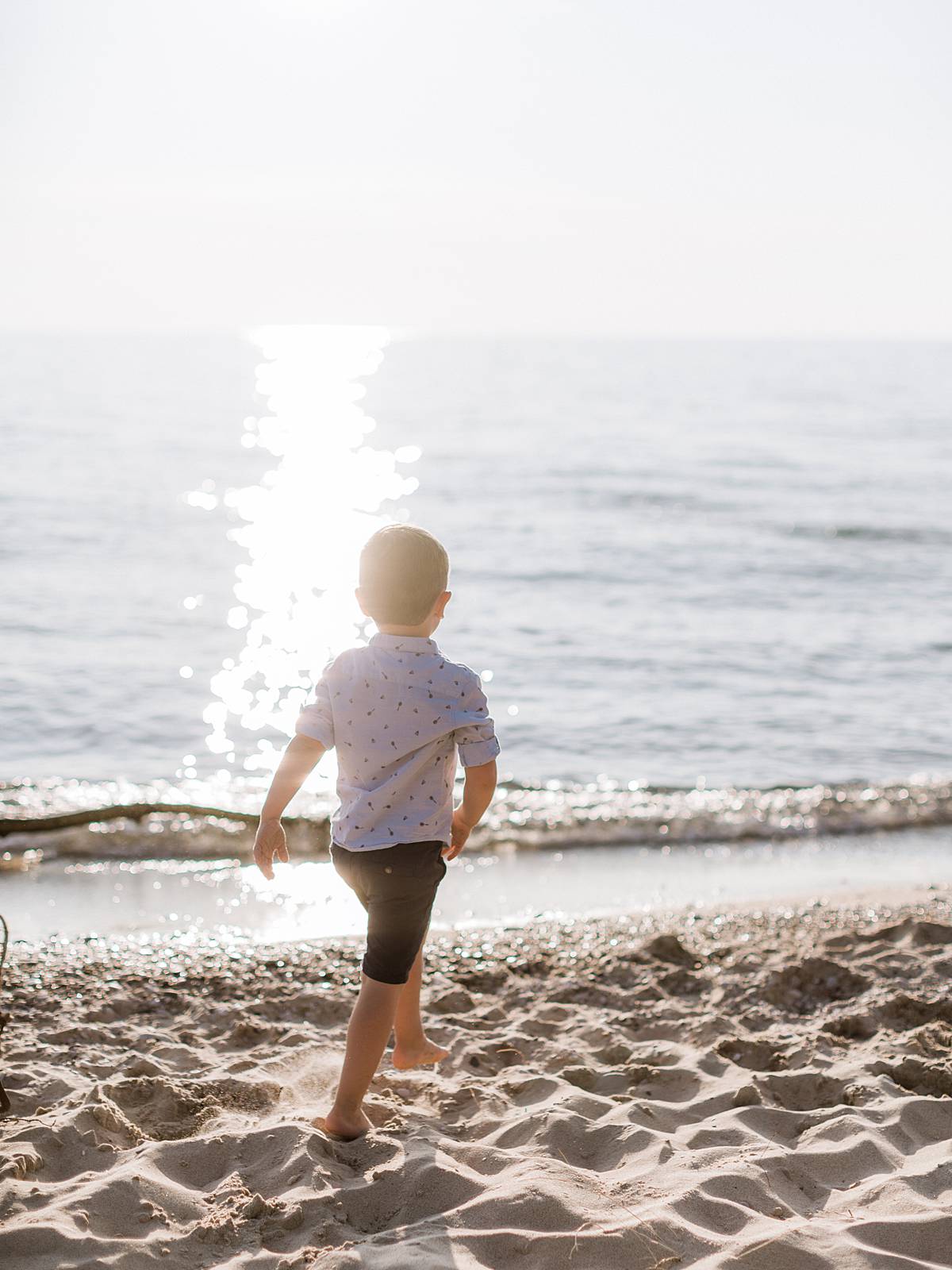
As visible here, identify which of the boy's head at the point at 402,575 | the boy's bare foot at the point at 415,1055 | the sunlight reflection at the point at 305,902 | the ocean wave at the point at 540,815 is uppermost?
the boy's head at the point at 402,575

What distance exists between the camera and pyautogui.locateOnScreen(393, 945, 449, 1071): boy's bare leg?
3.44 metres

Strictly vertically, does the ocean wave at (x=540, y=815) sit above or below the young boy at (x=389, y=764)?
below

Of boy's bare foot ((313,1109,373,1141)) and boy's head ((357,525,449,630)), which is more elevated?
boy's head ((357,525,449,630))

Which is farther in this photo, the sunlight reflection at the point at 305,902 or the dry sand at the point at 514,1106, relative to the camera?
the sunlight reflection at the point at 305,902

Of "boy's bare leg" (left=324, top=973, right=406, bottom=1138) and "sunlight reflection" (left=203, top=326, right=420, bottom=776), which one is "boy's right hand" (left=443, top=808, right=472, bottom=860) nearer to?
"boy's bare leg" (left=324, top=973, right=406, bottom=1138)

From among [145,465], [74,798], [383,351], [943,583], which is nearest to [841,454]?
[943,583]

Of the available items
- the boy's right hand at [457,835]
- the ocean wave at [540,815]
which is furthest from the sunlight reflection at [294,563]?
the boy's right hand at [457,835]

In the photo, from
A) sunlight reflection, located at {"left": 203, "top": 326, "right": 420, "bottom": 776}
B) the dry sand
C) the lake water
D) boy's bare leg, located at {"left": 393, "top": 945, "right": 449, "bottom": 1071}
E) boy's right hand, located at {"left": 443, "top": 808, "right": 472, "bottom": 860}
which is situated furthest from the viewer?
sunlight reflection, located at {"left": 203, "top": 326, "right": 420, "bottom": 776}

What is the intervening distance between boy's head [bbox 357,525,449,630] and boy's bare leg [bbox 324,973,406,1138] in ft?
3.11

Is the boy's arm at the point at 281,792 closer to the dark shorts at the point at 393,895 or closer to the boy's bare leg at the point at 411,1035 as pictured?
the dark shorts at the point at 393,895

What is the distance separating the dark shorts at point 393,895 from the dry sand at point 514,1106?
1.48 ft

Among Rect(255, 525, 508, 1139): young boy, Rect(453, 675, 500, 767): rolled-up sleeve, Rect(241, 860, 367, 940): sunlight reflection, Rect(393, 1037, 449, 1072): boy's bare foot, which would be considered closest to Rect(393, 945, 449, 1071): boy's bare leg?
Rect(393, 1037, 449, 1072): boy's bare foot

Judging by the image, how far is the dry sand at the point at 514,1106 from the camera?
254 centimetres

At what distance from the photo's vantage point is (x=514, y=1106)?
3297 millimetres
